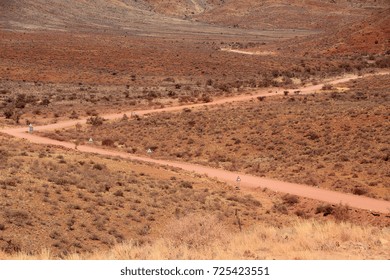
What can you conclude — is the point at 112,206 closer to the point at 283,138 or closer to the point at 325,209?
the point at 325,209

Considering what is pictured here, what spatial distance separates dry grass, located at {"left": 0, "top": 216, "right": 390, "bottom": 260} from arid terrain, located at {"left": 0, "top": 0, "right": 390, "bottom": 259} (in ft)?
0.13

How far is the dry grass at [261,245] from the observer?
30.5 ft

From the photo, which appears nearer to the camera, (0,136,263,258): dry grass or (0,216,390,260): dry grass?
(0,216,390,260): dry grass

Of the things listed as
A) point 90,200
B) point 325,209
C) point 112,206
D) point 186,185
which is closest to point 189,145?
point 186,185

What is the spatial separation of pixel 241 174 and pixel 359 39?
63.3 m

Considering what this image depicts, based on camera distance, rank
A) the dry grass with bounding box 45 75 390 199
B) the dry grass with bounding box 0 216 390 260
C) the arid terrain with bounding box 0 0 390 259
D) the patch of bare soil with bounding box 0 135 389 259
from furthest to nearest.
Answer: the dry grass with bounding box 45 75 390 199 → the patch of bare soil with bounding box 0 135 389 259 → the arid terrain with bounding box 0 0 390 259 → the dry grass with bounding box 0 216 390 260

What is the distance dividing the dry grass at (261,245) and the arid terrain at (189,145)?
0.13ft

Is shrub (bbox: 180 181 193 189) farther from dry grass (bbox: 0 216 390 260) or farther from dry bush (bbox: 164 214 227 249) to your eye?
dry grass (bbox: 0 216 390 260)

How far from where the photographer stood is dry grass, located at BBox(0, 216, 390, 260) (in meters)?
9.29

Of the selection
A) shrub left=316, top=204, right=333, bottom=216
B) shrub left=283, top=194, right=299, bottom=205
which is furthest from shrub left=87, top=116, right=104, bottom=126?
shrub left=316, top=204, right=333, bottom=216

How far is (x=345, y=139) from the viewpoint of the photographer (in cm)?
2903

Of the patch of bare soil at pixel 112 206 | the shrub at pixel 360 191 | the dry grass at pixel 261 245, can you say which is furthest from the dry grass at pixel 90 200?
the shrub at pixel 360 191

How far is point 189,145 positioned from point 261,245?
21480mm
